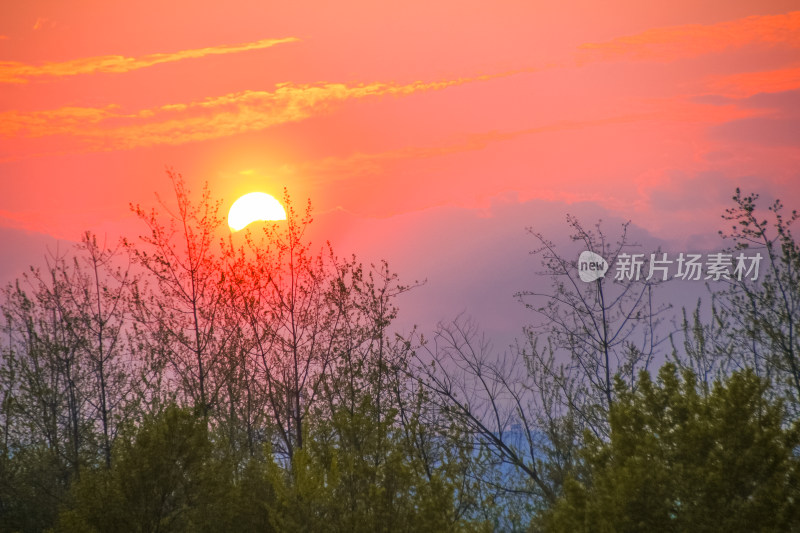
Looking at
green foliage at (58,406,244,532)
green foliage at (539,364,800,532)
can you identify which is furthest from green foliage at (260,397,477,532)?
green foliage at (58,406,244,532)

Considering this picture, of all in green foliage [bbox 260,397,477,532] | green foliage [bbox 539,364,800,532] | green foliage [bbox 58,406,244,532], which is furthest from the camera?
green foliage [bbox 58,406,244,532]

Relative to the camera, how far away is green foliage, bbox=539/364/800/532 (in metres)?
10.1

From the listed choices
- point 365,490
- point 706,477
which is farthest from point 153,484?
point 706,477

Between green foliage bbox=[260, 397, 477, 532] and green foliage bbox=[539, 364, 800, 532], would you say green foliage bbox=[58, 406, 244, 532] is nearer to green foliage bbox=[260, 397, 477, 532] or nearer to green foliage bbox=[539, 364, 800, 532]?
green foliage bbox=[260, 397, 477, 532]

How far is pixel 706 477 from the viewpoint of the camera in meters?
10.2

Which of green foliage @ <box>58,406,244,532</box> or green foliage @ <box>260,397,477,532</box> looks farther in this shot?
→ green foliage @ <box>58,406,244,532</box>

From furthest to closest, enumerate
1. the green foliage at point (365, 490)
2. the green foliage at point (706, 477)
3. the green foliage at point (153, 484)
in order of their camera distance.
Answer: the green foliage at point (153, 484)
the green foliage at point (365, 490)
the green foliage at point (706, 477)

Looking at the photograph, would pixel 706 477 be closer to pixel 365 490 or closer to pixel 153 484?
pixel 365 490

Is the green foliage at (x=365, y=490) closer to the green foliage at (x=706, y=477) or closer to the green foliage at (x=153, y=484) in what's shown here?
the green foliage at (x=706, y=477)

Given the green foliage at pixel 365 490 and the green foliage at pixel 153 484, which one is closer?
the green foliage at pixel 365 490

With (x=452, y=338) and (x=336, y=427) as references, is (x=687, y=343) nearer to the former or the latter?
(x=452, y=338)

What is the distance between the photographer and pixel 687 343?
20.3 m

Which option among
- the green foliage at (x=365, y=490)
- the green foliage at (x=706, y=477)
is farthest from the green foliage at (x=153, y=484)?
the green foliage at (x=706, y=477)

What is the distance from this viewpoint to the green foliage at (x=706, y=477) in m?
10.1
